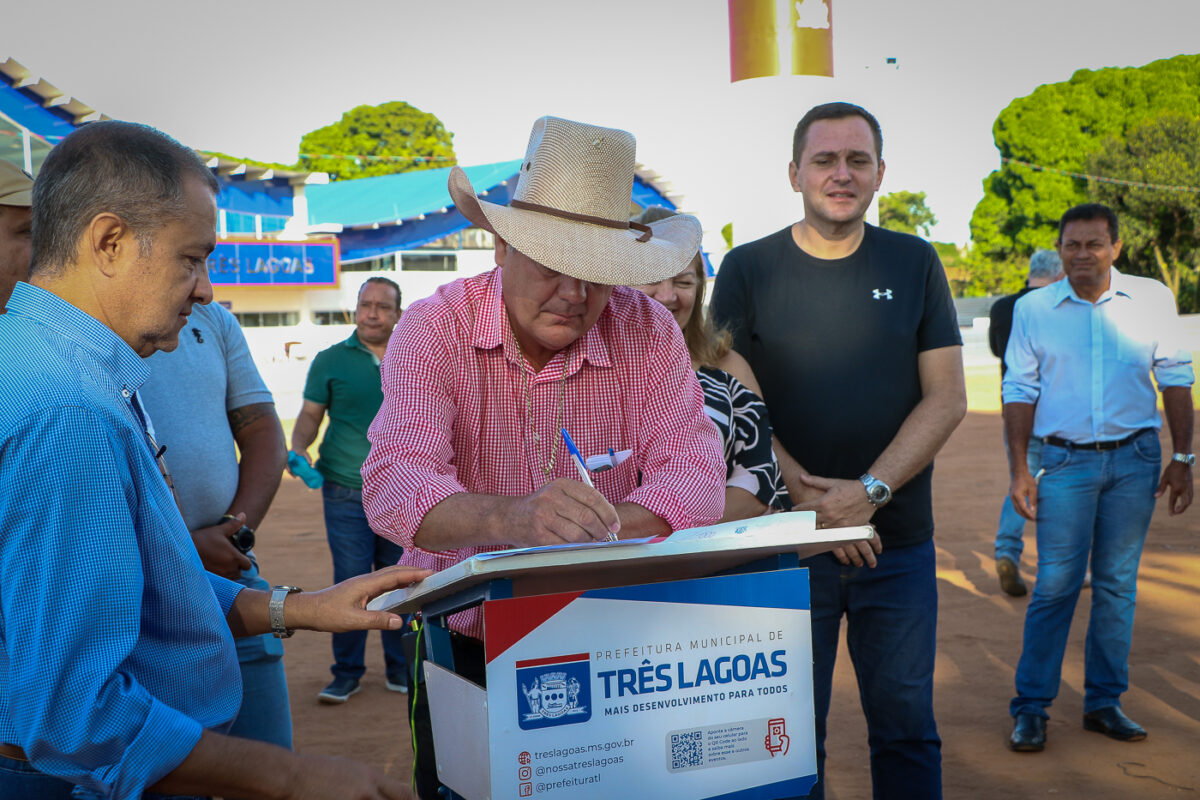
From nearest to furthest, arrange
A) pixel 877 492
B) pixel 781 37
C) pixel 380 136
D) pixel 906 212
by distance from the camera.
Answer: pixel 877 492 → pixel 781 37 → pixel 380 136 → pixel 906 212

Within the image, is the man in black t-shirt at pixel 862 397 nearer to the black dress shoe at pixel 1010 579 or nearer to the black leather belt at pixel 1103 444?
the black leather belt at pixel 1103 444

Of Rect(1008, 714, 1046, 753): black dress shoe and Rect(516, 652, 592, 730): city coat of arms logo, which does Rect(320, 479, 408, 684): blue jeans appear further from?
Rect(516, 652, 592, 730): city coat of arms logo

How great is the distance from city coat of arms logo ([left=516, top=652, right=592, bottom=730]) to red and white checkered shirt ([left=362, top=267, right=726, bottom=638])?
0.56 m

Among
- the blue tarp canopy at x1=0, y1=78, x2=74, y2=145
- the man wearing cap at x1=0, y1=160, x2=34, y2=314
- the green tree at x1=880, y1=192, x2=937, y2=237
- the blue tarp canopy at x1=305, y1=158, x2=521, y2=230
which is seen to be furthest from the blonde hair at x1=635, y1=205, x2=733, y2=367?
the green tree at x1=880, y1=192, x2=937, y2=237

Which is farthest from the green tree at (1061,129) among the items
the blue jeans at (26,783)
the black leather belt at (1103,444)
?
the blue jeans at (26,783)

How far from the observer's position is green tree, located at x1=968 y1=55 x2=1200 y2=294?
149ft

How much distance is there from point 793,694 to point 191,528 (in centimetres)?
217

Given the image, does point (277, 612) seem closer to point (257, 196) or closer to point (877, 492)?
point (877, 492)

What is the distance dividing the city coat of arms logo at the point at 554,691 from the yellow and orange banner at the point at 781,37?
21.1 metres

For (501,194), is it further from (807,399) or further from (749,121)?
(807,399)

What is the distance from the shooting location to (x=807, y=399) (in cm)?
354

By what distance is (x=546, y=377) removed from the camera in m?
2.46

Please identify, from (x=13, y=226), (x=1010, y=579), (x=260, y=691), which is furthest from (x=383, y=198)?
(x=260, y=691)

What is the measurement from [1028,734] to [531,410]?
11.6 ft
